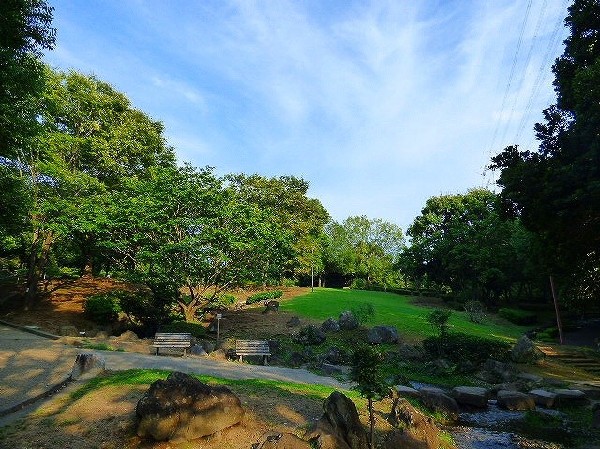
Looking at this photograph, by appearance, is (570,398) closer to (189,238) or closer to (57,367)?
(57,367)

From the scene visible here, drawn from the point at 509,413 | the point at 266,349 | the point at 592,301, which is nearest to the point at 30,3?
the point at 266,349

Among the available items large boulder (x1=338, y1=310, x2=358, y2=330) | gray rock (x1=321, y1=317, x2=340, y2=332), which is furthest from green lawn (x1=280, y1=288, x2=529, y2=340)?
gray rock (x1=321, y1=317, x2=340, y2=332)

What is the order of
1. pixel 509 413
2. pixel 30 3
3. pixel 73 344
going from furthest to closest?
pixel 73 344, pixel 509 413, pixel 30 3

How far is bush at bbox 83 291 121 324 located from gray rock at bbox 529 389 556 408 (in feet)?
72.5

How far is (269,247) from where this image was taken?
2359cm

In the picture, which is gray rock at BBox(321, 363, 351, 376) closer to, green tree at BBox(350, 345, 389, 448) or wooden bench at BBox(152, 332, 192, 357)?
wooden bench at BBox(152, 332, 192, 357)

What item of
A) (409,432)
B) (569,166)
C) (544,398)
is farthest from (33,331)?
(569,166)

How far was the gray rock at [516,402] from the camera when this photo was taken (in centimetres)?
1346

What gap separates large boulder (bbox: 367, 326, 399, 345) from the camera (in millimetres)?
23484

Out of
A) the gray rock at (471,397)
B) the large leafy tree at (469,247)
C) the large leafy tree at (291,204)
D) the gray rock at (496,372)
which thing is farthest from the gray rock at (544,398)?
the large leafy tree at (291,204)

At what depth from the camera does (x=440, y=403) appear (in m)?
12.3

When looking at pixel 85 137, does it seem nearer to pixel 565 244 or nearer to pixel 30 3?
pixel 30 3

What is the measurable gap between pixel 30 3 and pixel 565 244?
18.2 m

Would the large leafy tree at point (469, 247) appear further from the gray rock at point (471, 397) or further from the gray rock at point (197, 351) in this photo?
the gray rock at point (197, 351)
